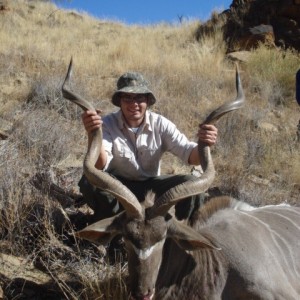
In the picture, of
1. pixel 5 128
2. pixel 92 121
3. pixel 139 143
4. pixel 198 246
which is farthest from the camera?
pixel 5 128

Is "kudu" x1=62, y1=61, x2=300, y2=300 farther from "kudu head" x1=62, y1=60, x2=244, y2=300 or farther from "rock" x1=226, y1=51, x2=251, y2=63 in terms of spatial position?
"rock" x1=226, y1=51, x2=251, y2=63

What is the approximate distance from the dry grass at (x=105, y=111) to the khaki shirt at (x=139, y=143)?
0.61m

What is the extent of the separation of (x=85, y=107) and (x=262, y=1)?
10936mm

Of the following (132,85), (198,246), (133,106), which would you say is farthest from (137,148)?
(198,246)

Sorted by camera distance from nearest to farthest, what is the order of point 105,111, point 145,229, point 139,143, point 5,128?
1. point 145,229
2. point 139,143
3. point 5,128
4. point 105,111

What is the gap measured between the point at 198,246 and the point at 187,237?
0.35 feet

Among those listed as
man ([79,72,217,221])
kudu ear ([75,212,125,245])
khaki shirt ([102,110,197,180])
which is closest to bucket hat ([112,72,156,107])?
man ([79,72,217,221])

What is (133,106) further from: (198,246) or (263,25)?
(263,25)

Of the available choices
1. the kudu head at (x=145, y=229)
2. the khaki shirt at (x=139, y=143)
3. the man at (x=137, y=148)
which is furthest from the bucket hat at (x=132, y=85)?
the kudu head at (x=145, y=229)

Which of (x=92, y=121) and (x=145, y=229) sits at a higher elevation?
(x=92, y=121)

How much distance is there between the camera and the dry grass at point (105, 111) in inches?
166

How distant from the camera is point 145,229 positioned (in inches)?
123

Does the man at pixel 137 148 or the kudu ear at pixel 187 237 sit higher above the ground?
the man at pixel 137 148

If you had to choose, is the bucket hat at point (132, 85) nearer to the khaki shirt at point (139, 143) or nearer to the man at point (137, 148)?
the man at point (137, 148)
